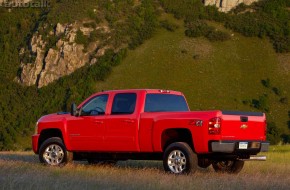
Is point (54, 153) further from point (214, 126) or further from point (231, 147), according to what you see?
point (231, 147)

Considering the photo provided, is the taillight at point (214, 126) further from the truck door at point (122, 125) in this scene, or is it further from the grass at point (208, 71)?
the grass at point (208, 71)

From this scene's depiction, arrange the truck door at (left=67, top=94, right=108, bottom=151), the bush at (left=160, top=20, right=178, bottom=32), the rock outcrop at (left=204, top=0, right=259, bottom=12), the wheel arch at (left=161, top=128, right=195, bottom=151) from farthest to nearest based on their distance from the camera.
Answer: the rock outcrop at (left=204, top=0, right=259, bottom=12) < the bush at (left=160, top=20, right=178, bottom=32) < the truck door at (left=67, top=94, right=108, bottom=151) < the wheel arch at (left=161, top=128, right=195, bottom=151)

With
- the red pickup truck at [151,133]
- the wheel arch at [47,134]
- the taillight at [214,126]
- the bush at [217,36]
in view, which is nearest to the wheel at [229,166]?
the red pickup truck at [151,133]

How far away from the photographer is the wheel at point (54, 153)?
1526 centimetres

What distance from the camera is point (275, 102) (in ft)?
316

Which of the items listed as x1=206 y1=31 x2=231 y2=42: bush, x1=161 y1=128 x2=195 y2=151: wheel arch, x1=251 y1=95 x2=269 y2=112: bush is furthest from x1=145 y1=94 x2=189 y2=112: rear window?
x1=206 y1=31 x2=231 y2=42: bush

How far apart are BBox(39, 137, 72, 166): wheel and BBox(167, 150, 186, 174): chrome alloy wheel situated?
3.05 metres

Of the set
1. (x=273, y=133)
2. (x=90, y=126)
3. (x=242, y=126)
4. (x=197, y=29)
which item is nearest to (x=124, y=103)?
(x=90, y=126)

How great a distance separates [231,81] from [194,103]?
8.57m

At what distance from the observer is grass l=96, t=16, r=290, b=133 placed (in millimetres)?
96375

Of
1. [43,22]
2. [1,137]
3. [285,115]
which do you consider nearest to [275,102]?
[285,115]

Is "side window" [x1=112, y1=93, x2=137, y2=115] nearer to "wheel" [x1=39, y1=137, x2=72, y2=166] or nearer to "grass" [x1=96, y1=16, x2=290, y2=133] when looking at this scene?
"wheel" [x1=39, y1=137, x2=72, y2=166]

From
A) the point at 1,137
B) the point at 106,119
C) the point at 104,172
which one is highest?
the point at 106,119

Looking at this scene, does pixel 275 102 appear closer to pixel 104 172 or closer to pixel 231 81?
pixel 231 81
